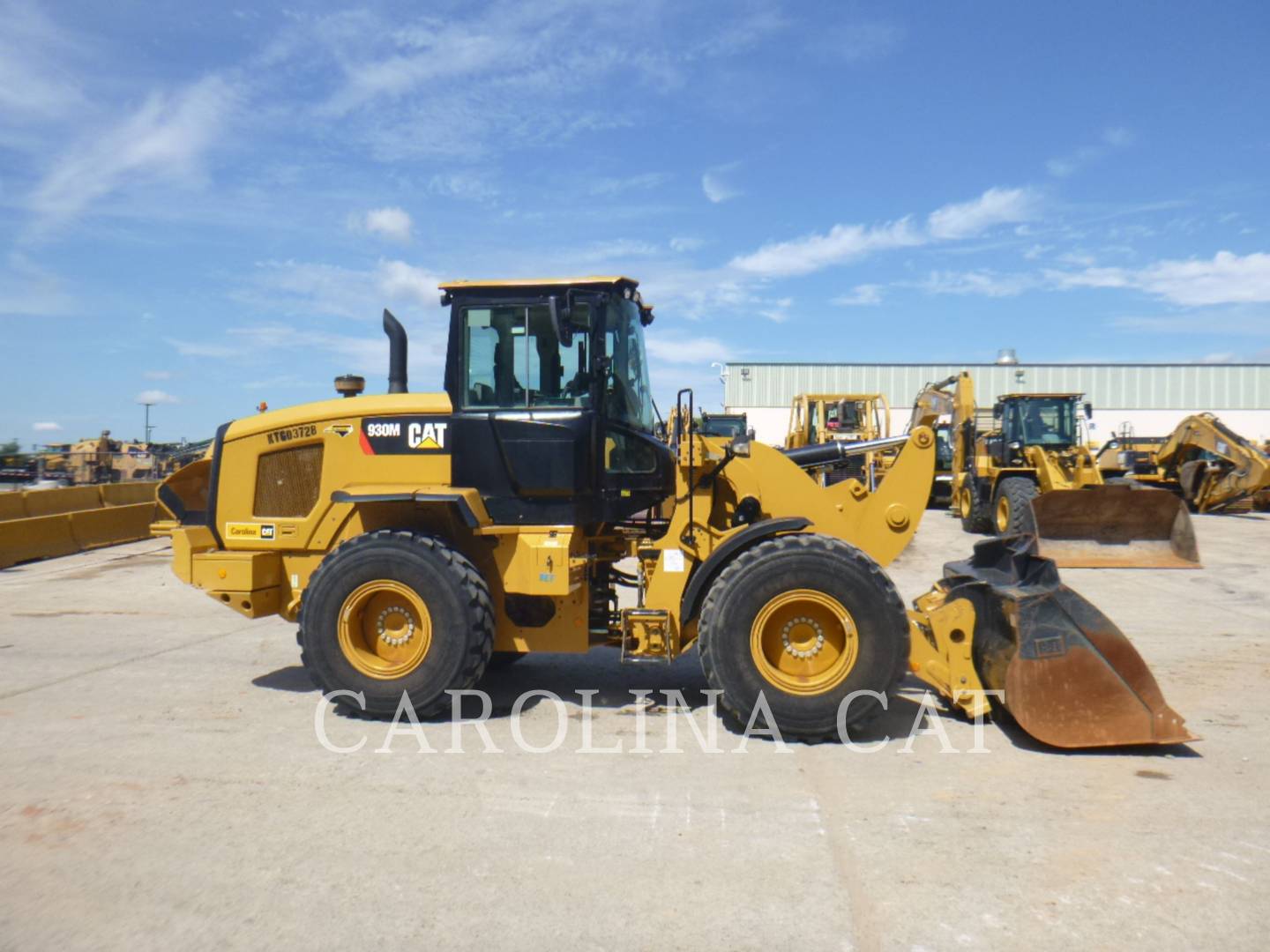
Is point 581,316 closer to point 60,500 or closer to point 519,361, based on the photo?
point 519,361

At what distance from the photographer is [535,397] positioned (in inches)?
221

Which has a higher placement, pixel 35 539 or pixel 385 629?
pixel 385 629

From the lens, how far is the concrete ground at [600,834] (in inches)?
124

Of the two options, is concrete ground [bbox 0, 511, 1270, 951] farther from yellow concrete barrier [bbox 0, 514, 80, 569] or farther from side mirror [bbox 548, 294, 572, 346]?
yellow concrete barrier [bbox 0, 514, 80, 569]

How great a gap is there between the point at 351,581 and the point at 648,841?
251cm

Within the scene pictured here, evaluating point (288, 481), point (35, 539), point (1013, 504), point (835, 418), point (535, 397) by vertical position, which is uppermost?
point (835, 418)

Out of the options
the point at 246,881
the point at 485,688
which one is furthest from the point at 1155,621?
the point at 246,881

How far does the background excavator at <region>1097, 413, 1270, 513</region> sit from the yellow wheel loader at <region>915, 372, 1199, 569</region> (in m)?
1.43

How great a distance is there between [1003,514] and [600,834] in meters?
14.3

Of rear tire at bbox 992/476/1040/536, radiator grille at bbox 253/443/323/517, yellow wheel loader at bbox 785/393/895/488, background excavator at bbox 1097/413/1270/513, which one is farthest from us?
yellow wheel loader at bbox 785/393/895/488

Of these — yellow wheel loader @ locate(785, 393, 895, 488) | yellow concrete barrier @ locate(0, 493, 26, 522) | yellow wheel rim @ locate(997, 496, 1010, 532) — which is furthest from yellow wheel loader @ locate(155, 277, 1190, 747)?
yellow wheel loader @ locate(785, 393, 895, 488)

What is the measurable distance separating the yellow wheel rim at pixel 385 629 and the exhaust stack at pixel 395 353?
145 centimetres

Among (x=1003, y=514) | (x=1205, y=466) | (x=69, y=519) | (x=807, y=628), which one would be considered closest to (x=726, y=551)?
(x=807, y=628)

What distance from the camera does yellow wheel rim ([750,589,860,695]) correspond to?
16.5 ft
